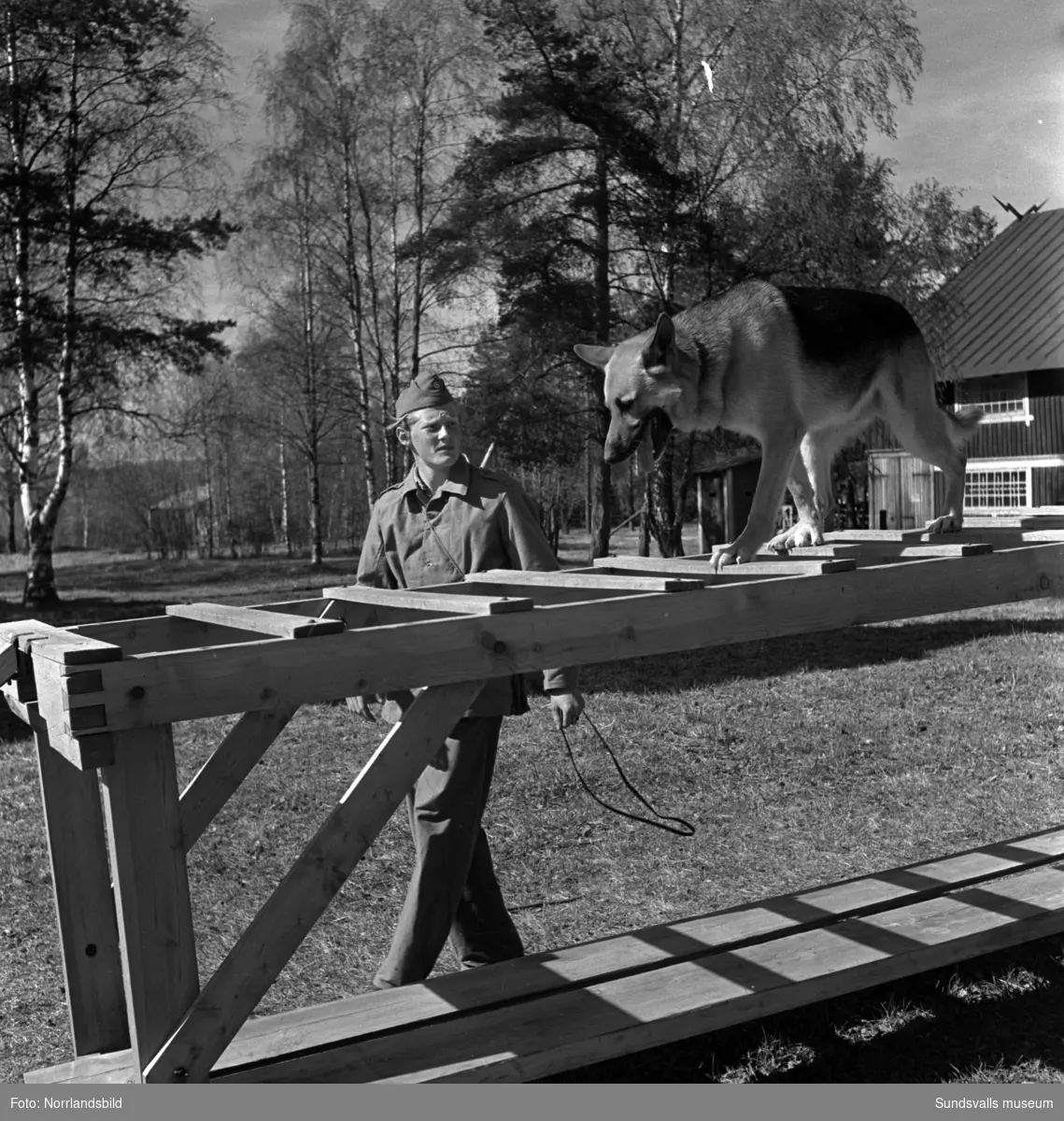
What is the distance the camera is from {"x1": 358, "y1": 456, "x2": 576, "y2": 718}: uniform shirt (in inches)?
133

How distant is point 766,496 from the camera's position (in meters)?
3.11

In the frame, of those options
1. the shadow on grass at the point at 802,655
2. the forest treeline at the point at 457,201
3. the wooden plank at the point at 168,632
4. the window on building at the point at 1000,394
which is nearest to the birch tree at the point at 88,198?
the forest treeline at the point at 457,201

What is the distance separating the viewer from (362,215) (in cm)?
2005

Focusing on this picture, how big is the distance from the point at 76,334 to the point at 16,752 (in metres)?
10.3

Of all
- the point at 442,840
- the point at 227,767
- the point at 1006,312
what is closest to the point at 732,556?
the point at 442,840

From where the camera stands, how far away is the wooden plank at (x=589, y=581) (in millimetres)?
2604

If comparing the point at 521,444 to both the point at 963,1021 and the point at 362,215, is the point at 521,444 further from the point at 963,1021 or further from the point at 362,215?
the point at 963,1021

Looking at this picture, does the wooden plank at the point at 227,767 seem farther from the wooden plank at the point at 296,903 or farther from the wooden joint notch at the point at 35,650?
the wooden plank at the point at 296,903

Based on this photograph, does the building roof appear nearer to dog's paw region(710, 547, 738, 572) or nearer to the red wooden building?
the red wooden building

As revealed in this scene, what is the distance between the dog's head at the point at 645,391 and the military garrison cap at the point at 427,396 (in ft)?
2.27

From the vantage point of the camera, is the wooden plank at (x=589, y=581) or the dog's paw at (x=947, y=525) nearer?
the wooden plank at (x=589, y=581)

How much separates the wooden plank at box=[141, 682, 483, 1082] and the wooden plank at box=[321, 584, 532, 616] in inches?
8.9

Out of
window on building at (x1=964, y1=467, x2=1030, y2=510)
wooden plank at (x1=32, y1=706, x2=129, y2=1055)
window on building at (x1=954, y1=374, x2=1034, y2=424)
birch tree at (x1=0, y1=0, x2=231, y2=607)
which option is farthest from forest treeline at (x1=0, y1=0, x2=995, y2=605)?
wooden plank at (x1=32, y1=706, x2=129, y2=1055)

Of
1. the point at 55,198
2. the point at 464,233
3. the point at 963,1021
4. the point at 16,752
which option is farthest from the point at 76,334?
the point at 963,1021
